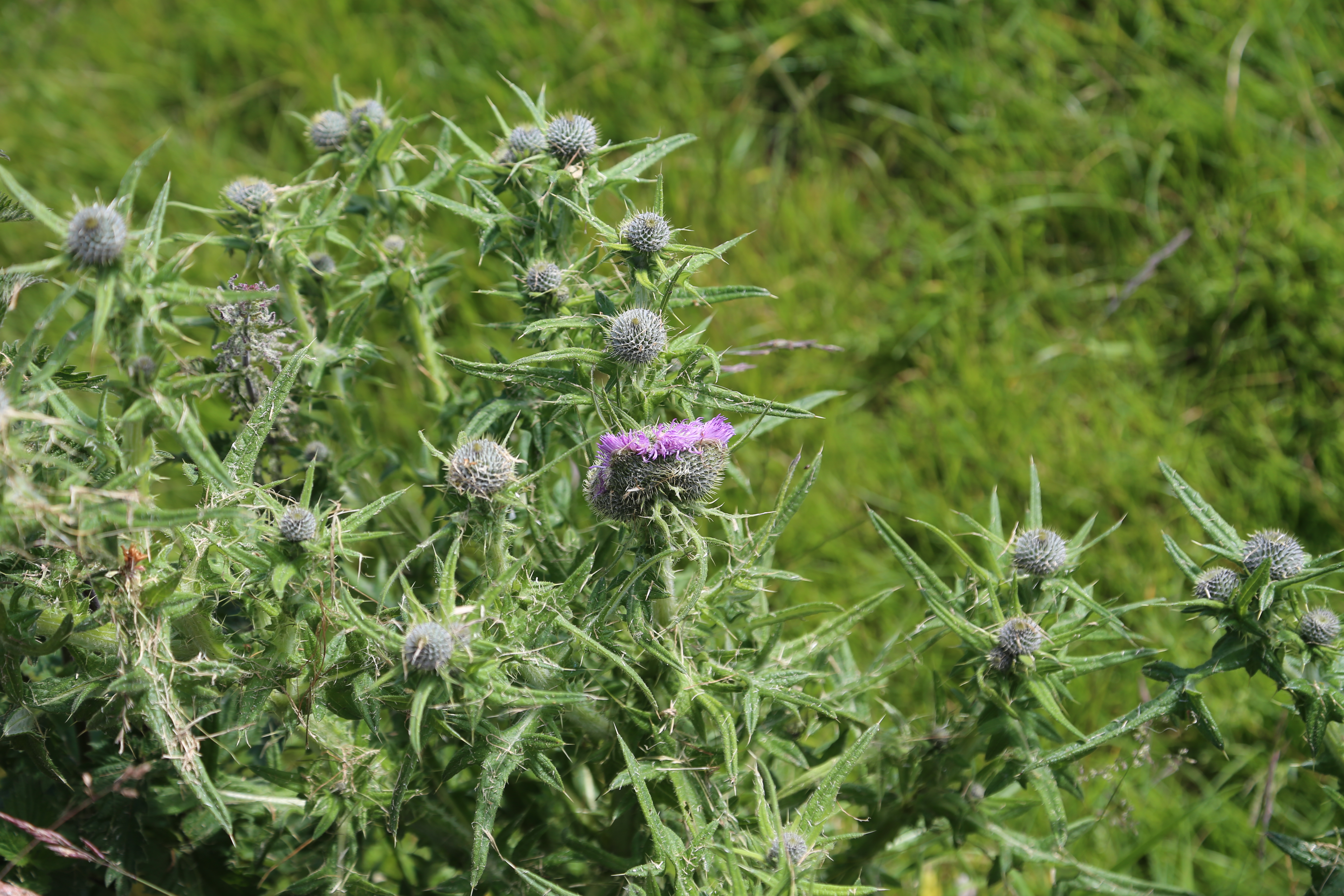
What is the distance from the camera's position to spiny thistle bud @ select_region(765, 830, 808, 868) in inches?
86.4

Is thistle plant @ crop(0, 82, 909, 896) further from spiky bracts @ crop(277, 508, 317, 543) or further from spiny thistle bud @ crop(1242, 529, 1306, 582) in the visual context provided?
spiny thistle bud @ crop(1242, 529, 1306, 582)

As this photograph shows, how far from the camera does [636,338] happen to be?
2.21 metres

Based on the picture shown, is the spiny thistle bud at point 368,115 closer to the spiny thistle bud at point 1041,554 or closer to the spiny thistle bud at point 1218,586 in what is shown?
the spiny thistle bud at point 1041,554

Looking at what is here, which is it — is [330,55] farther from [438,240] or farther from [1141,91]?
[1141,91]

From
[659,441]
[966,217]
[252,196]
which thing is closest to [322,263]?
[252,196]

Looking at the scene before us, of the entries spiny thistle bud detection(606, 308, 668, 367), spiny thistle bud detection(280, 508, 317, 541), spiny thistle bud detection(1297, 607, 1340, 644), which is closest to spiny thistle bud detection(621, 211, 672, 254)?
spiny thistle bud detection(606, 308, 668, 367)

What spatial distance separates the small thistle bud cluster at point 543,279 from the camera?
8.45 feet

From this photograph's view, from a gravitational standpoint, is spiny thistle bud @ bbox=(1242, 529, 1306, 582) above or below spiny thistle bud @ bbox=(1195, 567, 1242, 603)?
above

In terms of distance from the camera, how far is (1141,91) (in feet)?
17.7

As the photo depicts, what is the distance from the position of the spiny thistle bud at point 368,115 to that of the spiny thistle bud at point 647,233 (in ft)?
3.60

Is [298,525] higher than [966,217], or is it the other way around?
[966,217]

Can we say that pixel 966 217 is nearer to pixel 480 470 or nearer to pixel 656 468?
pixel 656 468

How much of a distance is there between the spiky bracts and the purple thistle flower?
23.5 inches

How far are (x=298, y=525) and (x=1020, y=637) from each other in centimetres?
162
